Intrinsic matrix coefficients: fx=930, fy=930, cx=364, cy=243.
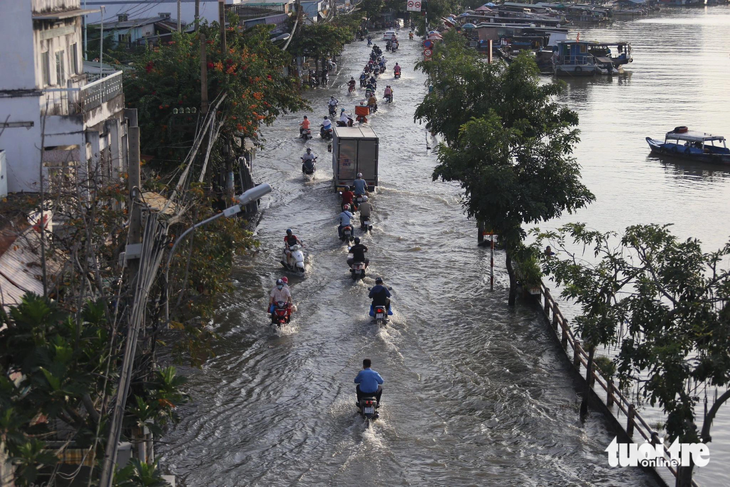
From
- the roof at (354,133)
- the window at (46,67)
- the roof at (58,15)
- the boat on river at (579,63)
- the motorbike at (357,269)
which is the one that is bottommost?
the motorbike at (357,269)

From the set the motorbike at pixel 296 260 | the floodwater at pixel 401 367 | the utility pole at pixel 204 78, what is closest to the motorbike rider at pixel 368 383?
the floodwater at pixel 401 367

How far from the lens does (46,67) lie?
20562 millimetres

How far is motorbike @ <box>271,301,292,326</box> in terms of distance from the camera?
1972cm

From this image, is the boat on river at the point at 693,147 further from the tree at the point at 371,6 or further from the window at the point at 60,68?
the tree at the point at 371,6

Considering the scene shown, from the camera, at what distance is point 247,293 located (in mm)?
22641

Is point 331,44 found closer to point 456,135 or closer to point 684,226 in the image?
point 684,226

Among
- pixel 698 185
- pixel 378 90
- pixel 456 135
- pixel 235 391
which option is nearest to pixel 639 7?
pixel 378 90

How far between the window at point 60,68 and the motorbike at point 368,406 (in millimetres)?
11307

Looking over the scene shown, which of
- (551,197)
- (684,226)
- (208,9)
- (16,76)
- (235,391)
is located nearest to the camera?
(235,391)

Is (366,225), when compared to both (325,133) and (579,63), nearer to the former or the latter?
(325,133)

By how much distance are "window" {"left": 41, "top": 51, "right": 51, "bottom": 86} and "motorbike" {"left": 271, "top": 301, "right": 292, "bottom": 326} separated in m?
7.09

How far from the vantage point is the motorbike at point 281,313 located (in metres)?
19.7

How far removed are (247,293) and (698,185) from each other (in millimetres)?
23881

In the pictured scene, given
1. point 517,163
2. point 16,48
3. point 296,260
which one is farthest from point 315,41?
point 16,48
